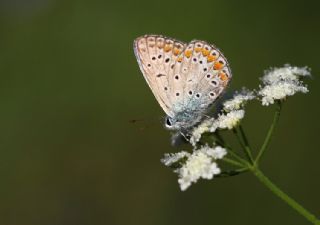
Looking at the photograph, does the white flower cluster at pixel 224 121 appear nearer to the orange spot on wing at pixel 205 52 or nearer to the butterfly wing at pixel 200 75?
the butterfly wing at pixel 200 75

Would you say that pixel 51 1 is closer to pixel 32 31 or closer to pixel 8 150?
pixel 32 31

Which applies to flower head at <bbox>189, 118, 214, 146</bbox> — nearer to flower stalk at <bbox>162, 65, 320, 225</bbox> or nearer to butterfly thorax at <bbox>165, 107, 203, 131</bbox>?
flower stalk at <bbox>162, 65, 320, 225</bbox>

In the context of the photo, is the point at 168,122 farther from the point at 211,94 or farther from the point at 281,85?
the point at 281,85

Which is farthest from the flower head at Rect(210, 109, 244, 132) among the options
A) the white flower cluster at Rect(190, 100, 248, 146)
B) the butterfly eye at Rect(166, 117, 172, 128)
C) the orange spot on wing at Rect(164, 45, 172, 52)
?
the orange spot on wing at Rect(164, 45, 172, 52)

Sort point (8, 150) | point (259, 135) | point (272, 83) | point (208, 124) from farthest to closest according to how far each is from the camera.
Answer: point (8, 150) → point (259, 135) → point (272, 83) → point (208, 124)

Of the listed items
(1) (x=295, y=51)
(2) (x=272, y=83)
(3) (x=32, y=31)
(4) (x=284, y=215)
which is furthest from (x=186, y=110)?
(3) (x=32, y=31)

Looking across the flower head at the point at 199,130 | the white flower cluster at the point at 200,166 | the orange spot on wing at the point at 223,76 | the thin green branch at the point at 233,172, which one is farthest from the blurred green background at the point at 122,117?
the thin green branch at the point at 233,172
